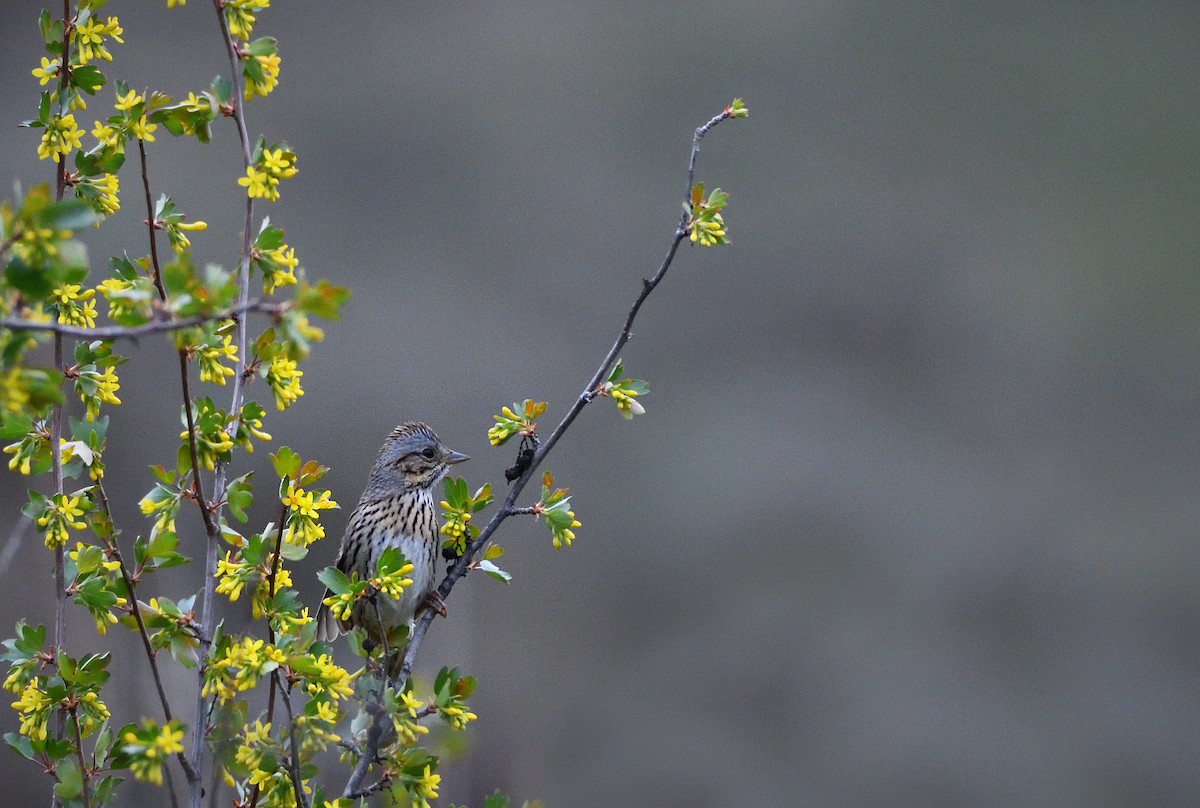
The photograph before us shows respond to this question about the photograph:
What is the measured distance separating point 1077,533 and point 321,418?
653 centimetres

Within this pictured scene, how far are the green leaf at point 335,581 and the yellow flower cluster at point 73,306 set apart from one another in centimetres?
70

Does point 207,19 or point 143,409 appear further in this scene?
point 207,19

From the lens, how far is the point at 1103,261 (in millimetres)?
13312

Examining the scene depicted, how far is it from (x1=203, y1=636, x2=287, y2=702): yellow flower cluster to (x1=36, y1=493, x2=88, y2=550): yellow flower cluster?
1.23 feet

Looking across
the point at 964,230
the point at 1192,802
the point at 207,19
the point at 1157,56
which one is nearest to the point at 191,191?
the point at 207,19

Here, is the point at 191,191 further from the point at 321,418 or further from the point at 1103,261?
the point at 1103,261

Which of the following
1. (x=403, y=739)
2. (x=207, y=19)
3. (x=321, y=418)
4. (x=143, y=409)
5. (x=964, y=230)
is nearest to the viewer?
(x=403, y=739)

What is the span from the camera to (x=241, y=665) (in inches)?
88.4

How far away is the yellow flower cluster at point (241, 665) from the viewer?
221cm

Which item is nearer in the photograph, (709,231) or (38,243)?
(38,243)

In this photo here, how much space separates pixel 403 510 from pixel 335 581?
184 centimetres

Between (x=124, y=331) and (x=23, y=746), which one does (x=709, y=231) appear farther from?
(x=23, y=746)

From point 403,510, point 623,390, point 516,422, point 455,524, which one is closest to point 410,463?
point 403,510

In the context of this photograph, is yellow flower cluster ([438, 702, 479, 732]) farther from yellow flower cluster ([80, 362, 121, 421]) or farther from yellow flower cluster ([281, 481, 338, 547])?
yellow flower cluster ([80, 362, 121, 421])
